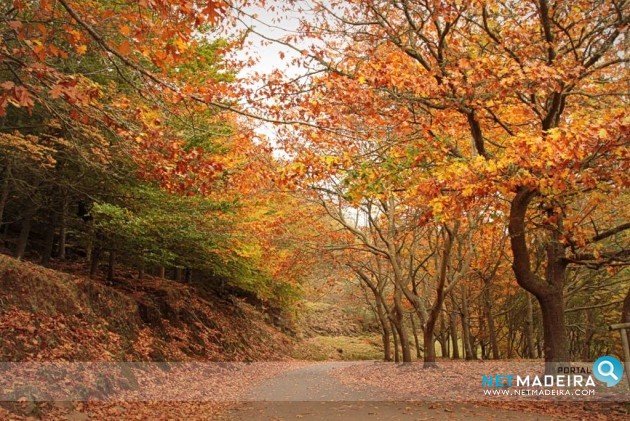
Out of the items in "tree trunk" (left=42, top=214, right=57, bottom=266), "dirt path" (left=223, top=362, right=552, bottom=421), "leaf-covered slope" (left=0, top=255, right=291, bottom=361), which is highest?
"tree trunk" (left=42, top=214, right=57, bottom=266)

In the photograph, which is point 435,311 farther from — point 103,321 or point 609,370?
point 103,321

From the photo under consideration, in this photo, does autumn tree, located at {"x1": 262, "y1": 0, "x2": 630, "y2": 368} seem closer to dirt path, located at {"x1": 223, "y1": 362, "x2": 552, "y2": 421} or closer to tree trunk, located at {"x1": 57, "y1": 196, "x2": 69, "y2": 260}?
dirt path, located at {"x1": 223, "y1": 362, "x2": 552, "y2": 421}

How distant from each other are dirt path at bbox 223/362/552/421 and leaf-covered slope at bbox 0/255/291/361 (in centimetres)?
327

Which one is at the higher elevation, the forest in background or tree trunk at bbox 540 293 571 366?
the forest in background

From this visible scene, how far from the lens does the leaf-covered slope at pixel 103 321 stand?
27.1ft

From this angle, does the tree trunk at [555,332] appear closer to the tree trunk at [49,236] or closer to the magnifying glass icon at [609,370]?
the magnifying glass icon at [609,370]

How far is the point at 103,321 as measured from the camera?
11.1 m

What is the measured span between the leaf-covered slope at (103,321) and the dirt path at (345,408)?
327cm

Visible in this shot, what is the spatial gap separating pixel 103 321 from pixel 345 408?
6.24 m

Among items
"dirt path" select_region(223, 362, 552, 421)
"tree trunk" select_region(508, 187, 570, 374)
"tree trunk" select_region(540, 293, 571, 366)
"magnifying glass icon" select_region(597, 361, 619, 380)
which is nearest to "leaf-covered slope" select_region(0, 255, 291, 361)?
"dirt path" select_region(223, 362, 552, 421)

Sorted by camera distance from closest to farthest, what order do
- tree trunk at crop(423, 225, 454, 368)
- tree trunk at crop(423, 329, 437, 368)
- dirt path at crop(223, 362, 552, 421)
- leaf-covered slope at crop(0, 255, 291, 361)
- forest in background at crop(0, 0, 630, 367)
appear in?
forest in background at crop(0, 0, 630, 367), dirt path at crop(223, 362, 552, 421), leaf-covered slope at crop(0, 255, 291, 361), tree trunk at crop(423, 225, 454, 368), tree trunk at crop(423, 329, 437, 368)

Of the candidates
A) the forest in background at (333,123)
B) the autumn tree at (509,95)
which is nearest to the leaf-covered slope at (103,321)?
the forest in background at (333,123)

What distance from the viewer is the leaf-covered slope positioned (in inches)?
325

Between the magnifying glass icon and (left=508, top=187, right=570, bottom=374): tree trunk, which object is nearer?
(left=508, top=187, right=570, bottom=374): tree trunk
